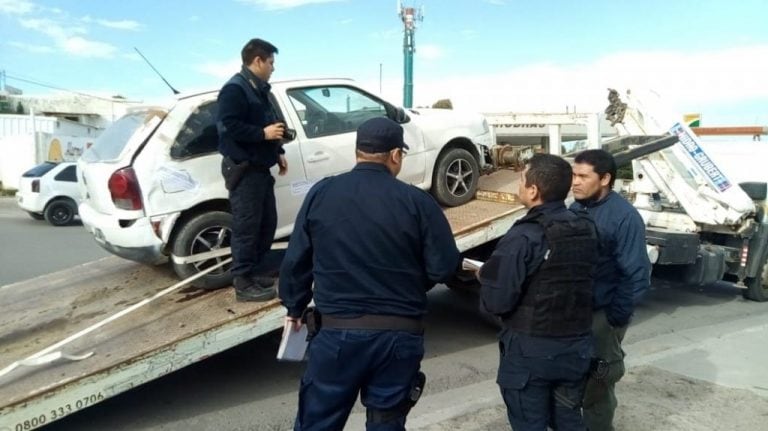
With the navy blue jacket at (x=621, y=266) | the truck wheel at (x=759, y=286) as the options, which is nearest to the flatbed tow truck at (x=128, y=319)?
the truck wheel at (x=759, y=286)

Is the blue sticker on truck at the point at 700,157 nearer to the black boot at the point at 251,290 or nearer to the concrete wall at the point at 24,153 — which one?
the black boot at the point at 251,290

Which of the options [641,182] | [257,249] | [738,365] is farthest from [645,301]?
[257,249]

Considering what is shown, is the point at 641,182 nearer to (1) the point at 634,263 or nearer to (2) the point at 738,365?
(2) the point at 738,365

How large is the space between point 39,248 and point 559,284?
11429 mm

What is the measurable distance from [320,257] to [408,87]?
23.7 m

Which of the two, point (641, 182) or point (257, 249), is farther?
point (641, 182)

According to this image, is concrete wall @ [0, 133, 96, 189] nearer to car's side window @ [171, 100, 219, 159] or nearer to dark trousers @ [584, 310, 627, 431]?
car's side window @ [171, 100, 219, 159]

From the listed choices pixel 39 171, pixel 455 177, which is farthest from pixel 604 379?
pixel 39 171

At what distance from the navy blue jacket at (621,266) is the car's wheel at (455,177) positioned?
108 inches

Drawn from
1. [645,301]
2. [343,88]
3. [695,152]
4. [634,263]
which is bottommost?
[645,301]

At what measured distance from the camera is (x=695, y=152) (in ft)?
23.2

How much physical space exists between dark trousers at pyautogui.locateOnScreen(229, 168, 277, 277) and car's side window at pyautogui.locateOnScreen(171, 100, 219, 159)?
2.18 feet

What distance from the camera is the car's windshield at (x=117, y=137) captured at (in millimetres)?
4754

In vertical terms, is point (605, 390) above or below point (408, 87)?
below
